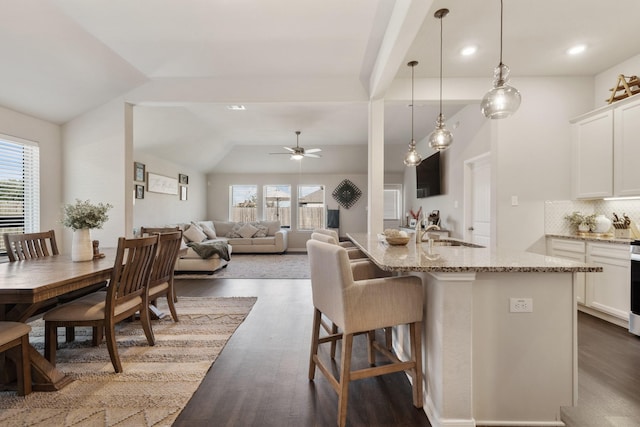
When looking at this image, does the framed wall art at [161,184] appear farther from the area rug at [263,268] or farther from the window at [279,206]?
the window at [279,206]

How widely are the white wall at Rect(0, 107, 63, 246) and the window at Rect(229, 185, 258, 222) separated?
17.1ft

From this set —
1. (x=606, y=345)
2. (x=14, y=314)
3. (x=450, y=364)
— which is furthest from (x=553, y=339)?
(x=14, y=314)

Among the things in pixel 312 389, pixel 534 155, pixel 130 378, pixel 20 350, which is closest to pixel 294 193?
pixel 534 155

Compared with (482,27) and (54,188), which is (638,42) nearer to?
(482,27)

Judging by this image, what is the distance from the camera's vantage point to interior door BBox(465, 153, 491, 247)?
4.66m

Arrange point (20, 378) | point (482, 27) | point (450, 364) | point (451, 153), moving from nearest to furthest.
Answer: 1. point (450, 364)
2. point (20, 378)
3. point (482, 27)
4. point (451, 153)

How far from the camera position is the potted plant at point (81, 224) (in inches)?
97.2

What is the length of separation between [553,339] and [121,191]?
4523 millimetres

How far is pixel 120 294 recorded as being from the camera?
2193mm

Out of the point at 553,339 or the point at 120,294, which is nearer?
the point at 553,339

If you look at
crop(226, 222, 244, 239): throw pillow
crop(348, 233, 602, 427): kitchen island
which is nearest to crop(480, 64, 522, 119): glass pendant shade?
crop(348, 233, 602, 427): kitchen island

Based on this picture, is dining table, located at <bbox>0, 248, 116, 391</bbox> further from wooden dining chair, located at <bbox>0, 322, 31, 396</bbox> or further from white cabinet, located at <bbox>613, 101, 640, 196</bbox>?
white cabinet, located at <bbox>613, 101, 640, 196</bbox>

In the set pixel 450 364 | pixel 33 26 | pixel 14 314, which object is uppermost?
pixel 33 26

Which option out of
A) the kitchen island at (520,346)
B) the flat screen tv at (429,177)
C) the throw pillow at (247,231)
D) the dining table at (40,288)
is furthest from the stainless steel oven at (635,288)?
the throw pillow at (247,231)
